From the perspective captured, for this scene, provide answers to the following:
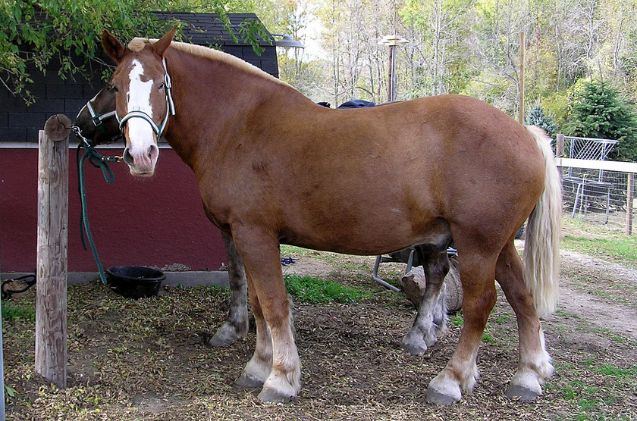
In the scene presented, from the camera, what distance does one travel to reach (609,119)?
1585cm

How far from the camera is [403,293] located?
639 centimetres

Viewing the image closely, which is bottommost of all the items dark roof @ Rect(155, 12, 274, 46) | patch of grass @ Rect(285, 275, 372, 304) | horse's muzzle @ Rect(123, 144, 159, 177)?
patch of grass @ Rect(285, 275, 372, 304)

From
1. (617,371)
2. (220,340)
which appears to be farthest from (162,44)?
(617,371)

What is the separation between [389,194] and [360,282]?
365cm

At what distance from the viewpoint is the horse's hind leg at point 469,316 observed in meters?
3.51

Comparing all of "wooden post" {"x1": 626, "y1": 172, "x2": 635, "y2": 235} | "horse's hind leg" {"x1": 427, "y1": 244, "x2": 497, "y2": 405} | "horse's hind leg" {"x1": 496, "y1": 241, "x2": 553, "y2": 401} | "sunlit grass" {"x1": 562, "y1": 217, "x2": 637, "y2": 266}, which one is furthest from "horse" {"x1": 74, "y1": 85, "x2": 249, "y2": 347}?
"wooden post" {"x1": 626, "y1": 172, "x2": 635, "y2": 235}

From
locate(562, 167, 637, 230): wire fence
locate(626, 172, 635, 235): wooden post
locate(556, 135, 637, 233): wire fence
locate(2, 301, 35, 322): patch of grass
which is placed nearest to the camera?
locate(2, 301, 35, 322): patch of grass

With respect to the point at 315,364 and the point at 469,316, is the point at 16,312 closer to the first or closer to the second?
the point at 315,364

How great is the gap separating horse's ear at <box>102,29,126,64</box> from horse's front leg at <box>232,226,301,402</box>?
3.88 ft

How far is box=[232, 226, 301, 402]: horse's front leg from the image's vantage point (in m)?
3.57

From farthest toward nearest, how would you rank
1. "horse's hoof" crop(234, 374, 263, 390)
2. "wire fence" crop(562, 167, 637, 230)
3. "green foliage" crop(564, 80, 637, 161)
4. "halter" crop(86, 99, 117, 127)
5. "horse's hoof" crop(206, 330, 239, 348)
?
"green foliage" crop(564, 80, 637, 161) → "wire fence" crop(562, 167, 637, 230) → "horse's hoof" crop(206, 330, 239, 348) → "halter" crop(86, 99, 117, 127) → "horse's hoof" crop(234, 374, 263, 390)

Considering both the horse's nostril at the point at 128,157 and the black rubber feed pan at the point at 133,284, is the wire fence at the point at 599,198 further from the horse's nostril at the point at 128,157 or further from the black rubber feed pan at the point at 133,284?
the horse's nostril at the point at 128,157

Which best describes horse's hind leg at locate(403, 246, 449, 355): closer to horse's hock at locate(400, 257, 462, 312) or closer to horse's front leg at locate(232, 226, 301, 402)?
horse's hock at locate(400, 257, 462, 312)

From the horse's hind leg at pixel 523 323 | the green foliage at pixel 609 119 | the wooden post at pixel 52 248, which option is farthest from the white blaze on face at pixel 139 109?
the green foliage at pixel 609 119
